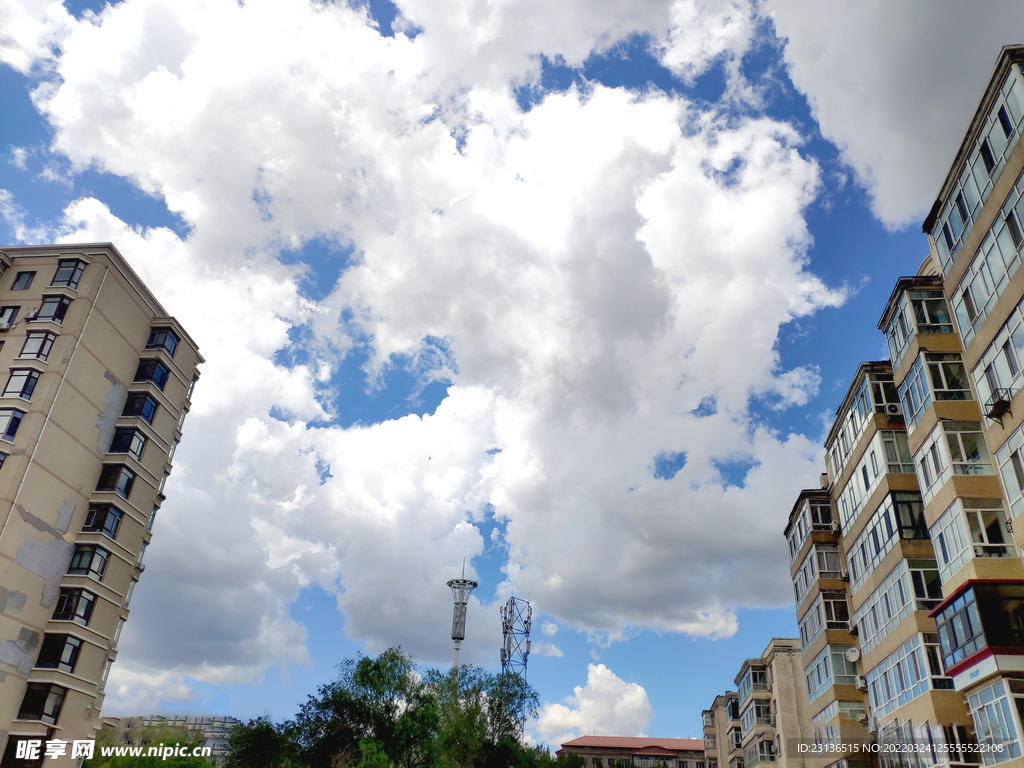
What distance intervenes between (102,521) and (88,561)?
8.59 ft

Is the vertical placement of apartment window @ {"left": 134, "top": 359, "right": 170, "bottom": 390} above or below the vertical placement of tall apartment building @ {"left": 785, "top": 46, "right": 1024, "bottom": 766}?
above

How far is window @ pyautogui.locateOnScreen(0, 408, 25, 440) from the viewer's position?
41250 millimetres

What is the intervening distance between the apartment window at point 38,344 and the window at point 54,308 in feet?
3.55

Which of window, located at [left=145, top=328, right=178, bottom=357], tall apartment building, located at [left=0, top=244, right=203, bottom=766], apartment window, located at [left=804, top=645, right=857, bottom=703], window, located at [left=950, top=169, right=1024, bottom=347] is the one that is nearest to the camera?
window, located at [left=950, top=169, right=1024, bottom=347]

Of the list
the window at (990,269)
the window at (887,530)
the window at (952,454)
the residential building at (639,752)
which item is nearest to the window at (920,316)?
the window at (990,269)

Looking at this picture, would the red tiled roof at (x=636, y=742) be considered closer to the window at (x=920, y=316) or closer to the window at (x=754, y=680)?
the window at (x=754, y=680)

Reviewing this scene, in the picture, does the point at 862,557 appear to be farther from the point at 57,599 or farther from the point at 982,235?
the point at 57,599

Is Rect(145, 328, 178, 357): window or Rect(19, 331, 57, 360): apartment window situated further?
Rect(145, 328, 178, 357): window

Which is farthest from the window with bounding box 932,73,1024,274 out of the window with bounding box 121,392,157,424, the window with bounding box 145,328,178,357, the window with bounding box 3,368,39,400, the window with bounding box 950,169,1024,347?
the window with bounding box 3,368,39,400

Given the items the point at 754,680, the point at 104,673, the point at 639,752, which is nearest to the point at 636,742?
the point at 639,752

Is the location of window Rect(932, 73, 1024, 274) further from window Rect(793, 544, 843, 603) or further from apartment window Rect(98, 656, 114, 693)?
apartment window Rect(98, 656, 114, 693)

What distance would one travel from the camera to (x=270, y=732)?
50156 millimetres

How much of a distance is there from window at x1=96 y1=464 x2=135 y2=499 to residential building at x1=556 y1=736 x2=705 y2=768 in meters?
105

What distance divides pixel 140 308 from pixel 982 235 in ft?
171
